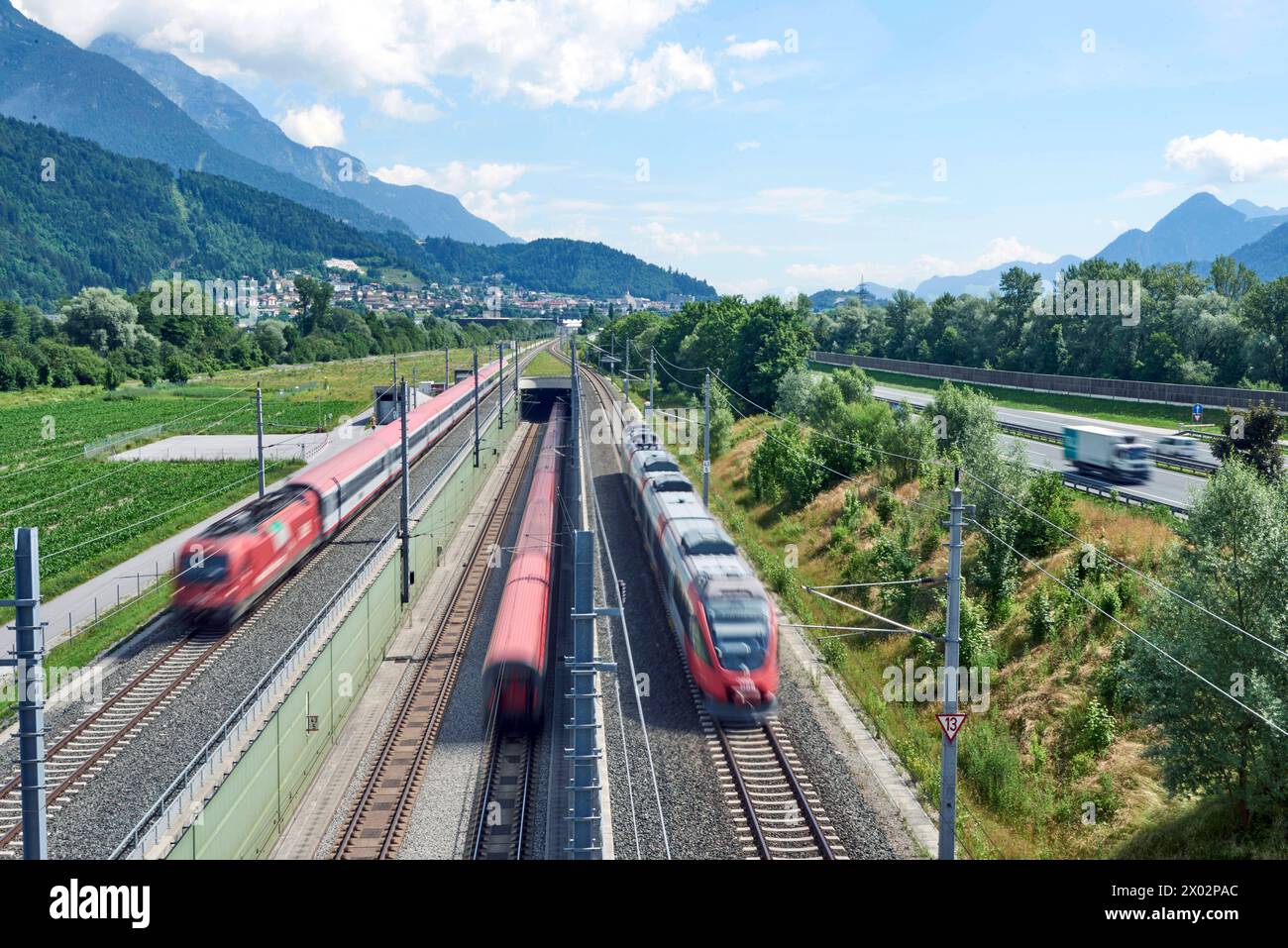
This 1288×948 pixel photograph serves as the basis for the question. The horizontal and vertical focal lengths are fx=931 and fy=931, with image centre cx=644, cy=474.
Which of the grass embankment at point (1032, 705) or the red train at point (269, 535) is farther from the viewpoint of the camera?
the red train at point (269, 535)

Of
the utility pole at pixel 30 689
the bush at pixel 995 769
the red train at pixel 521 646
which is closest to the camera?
the utility pole at pixel 30 689

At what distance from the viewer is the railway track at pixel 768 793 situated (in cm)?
1689

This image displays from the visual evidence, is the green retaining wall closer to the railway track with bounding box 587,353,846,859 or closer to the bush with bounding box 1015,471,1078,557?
the railway track with bounding box 587,353,846,859

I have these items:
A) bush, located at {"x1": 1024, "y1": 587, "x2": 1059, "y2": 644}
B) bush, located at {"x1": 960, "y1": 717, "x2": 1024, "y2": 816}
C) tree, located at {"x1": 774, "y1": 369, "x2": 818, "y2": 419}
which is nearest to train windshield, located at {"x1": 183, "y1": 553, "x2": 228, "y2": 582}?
bush, located at {"x1": 960, "y1": 717, "x2": 1024, "y2": 816}

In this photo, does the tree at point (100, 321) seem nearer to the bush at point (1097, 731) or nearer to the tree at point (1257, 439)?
the tree at point (1257, 439)

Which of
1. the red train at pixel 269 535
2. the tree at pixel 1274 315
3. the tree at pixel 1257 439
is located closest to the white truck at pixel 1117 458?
the tree at pixel 1257 439

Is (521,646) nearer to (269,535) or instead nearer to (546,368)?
(269,535)

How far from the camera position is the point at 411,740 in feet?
70.4

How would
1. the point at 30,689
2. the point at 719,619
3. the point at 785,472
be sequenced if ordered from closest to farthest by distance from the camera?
the point at 30,689 → the point at 719,619 → the point at 785,472

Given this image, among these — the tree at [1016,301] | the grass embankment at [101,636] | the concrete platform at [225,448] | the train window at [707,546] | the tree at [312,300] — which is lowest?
the grass embankment at [101,636]

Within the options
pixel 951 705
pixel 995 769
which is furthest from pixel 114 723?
pixel 995 769

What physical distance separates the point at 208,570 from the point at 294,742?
33.7 feet

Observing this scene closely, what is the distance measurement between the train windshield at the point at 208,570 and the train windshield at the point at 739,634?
1470 centimetres

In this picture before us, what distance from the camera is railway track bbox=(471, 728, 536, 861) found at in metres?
17.2
